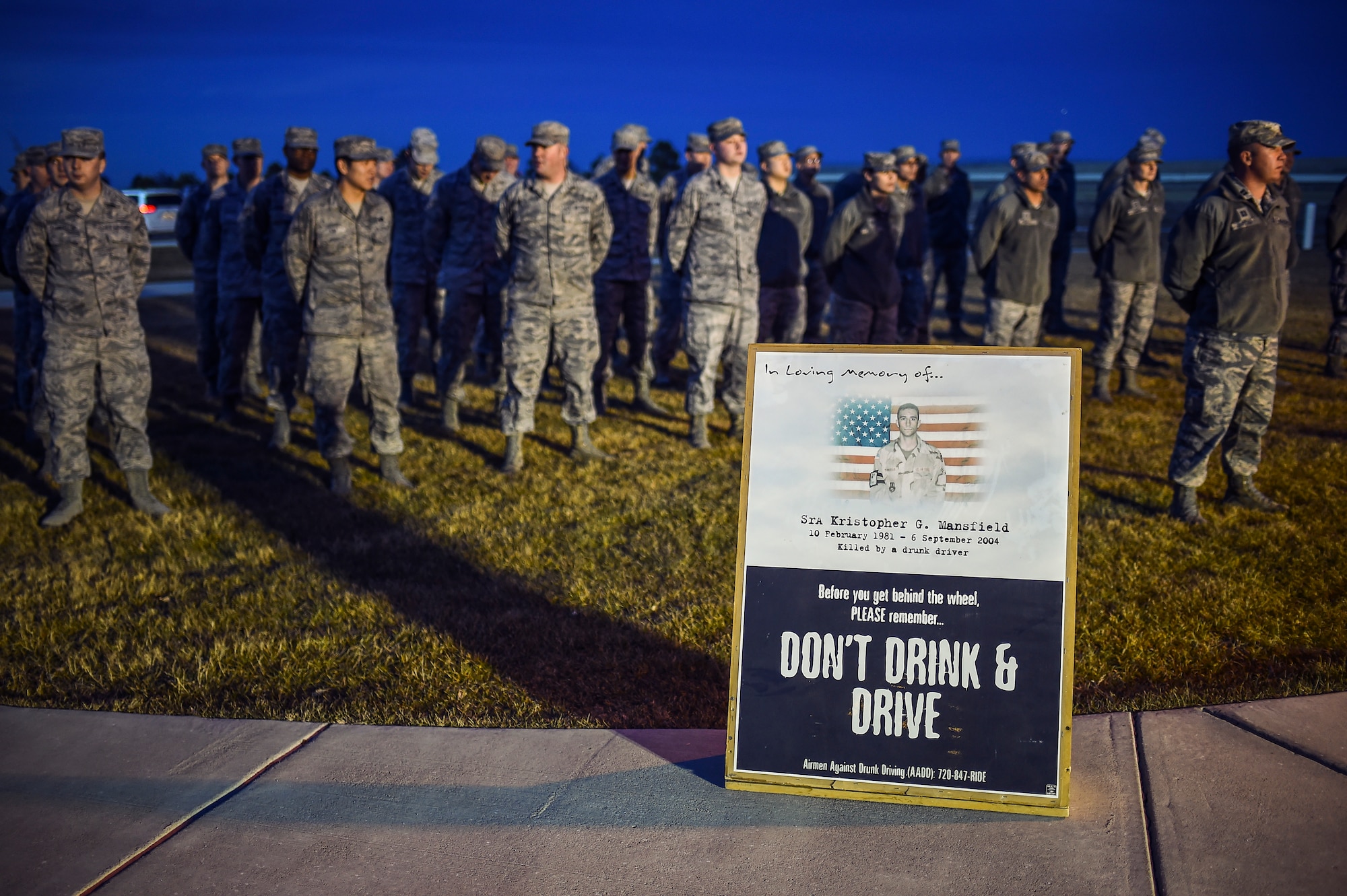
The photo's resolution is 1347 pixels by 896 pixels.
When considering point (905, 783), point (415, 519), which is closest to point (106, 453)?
point (415, 519)

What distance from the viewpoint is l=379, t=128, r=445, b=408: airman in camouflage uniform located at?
9.93 meters

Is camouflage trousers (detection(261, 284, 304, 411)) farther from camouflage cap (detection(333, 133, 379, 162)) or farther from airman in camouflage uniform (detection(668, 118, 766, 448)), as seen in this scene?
airman in camouflage uniform (detection(668, 118, 766, 448))

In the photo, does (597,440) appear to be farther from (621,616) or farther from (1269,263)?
(1269,263)

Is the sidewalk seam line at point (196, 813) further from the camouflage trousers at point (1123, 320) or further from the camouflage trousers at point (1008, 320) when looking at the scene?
the camouflage trousers at point (1123, 320)

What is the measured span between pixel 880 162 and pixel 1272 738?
5960 mm

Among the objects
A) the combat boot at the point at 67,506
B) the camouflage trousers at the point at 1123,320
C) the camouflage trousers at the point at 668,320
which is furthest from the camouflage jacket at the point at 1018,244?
the combat boot at the point at 67,506

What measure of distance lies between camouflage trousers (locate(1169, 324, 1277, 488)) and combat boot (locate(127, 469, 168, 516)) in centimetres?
655

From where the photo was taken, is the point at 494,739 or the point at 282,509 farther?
the point at 282,509

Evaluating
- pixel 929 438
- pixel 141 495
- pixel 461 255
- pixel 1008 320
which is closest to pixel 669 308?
pixel 461 255

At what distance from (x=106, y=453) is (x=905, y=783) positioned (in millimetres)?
7640

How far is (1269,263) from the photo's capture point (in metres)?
5.87

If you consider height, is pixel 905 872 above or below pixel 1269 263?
below

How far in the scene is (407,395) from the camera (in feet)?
34.4

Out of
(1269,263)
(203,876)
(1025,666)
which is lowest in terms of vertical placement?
(203,876)
